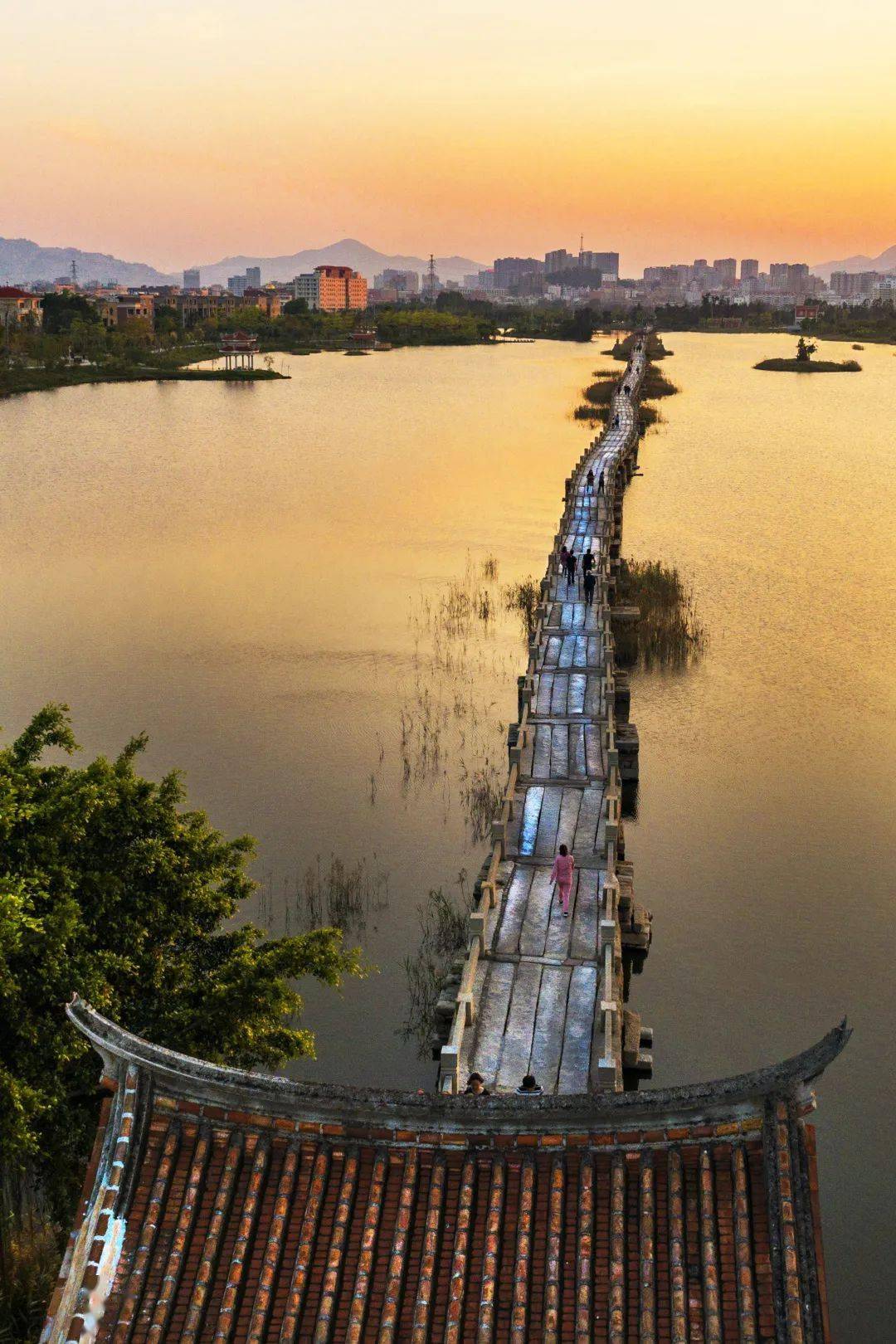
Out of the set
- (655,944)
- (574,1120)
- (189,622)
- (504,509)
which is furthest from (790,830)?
(504,509)

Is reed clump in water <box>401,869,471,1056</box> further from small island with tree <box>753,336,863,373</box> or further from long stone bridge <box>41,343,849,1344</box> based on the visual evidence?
small island with tree <box>753,336,863,373</box>

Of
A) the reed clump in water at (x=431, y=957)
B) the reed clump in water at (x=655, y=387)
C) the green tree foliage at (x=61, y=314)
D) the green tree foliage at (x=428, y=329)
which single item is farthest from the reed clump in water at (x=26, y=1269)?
the green tree foliage at (x=428, y=329)

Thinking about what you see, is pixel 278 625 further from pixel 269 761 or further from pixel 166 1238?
pixel 166 1238

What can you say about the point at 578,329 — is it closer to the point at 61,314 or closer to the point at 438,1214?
the point at 61,314

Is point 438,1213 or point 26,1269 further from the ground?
point 438,1213

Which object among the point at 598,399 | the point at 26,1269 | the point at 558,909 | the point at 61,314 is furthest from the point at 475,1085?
the point at 61,314

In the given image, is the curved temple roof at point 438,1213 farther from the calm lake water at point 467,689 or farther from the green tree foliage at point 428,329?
the green tree foliage at point 428,329
